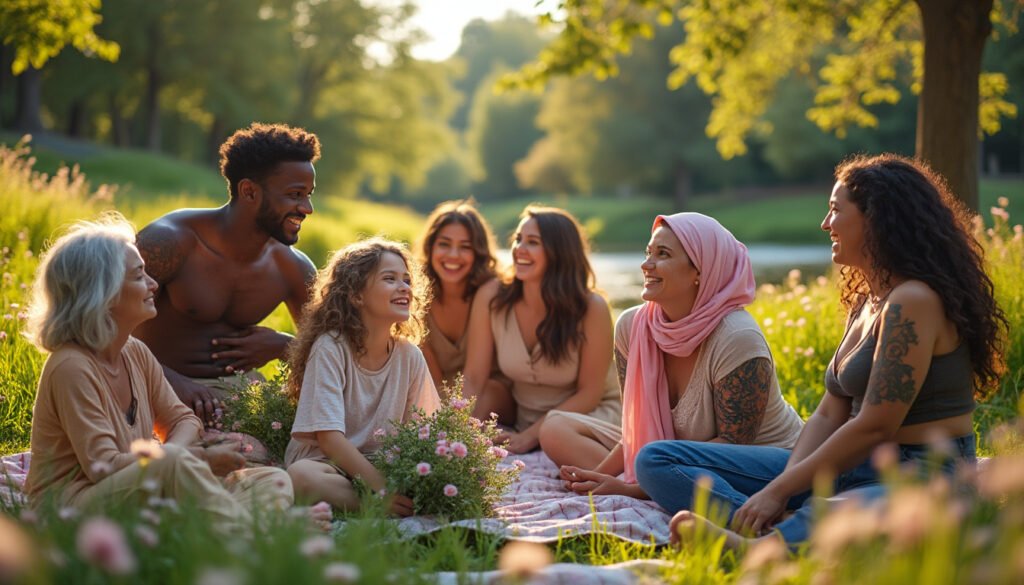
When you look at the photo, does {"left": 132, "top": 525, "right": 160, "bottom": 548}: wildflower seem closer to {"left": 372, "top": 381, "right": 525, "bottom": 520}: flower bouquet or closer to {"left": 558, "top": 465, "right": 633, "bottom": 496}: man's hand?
{"left": 372, "top": 381, "right": 525, "bottom": 520}: flower bouquet

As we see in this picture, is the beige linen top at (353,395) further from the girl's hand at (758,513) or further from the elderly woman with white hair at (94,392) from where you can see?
the girl's hand at (758,513)

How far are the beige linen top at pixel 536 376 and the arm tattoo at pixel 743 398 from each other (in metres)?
1.41

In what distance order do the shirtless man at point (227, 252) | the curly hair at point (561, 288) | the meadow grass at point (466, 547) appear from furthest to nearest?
the curly hair at point (561, 288), the shirtless man at point (227, 252), the meadow grass at point (466, 547)

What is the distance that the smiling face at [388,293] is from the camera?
431 cm

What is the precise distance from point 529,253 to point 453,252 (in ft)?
1.84

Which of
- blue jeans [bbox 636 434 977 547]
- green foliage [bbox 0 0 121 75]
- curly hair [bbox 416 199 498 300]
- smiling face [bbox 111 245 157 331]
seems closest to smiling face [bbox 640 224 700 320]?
blue jeans [bbox 636 434 977 547]

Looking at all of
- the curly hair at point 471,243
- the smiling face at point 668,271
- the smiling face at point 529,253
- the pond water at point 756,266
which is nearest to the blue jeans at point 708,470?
the smiling face at point 668,271

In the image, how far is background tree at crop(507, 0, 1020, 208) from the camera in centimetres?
796

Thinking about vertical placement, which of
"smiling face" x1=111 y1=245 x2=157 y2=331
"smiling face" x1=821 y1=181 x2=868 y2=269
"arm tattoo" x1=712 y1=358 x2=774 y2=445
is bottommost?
"arm tattoo" x1=712 y1=358 x2=774 y2=445

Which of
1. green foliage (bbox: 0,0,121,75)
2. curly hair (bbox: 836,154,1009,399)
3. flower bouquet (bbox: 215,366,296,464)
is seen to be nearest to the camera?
curly hair (bbox: 836,154,1009,399)

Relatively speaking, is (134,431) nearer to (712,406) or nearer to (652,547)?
(652,547)

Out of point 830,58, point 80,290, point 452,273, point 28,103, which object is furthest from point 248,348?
point 28,103

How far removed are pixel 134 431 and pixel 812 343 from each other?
4974mm

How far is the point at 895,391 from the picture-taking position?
3.40 metres
